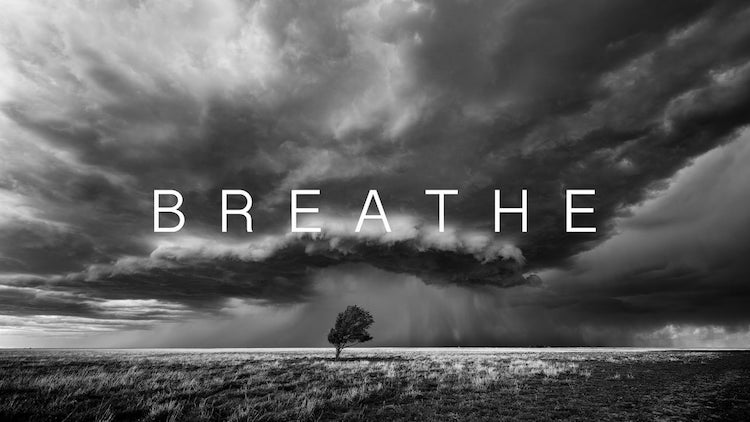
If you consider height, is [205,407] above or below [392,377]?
above

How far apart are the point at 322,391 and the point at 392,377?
9243 millimetres

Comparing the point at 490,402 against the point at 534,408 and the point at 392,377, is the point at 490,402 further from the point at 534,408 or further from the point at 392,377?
the point at 392,377

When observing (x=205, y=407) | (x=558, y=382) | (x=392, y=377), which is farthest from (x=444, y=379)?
(x=205, y=407)

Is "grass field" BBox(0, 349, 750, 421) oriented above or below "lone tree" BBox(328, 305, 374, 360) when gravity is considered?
above

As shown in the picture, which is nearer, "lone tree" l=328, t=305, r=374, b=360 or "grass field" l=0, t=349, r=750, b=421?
"grass field" l=0, t=349, r=750, b=421

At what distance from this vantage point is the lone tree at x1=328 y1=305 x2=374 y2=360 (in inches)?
2306

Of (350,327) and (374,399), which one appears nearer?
(374,399)

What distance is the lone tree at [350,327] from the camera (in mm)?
58562

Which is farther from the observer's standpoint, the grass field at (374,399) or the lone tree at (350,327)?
the lone tree at (350,327)

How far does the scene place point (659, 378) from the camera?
28.2 metres

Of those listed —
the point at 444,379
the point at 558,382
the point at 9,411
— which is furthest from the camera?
the point at 444,379

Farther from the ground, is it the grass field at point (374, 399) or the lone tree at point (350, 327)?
the grass field at point (374, 399)

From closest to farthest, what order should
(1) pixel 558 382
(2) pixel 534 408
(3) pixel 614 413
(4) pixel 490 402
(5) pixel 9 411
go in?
1. (5) pixel 9 411
2. (3) pixel 614 413
3. (2) pixel 534 408
4. (4) pixel 490 402
5. (1) pixel 558 382

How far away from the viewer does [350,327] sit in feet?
192
